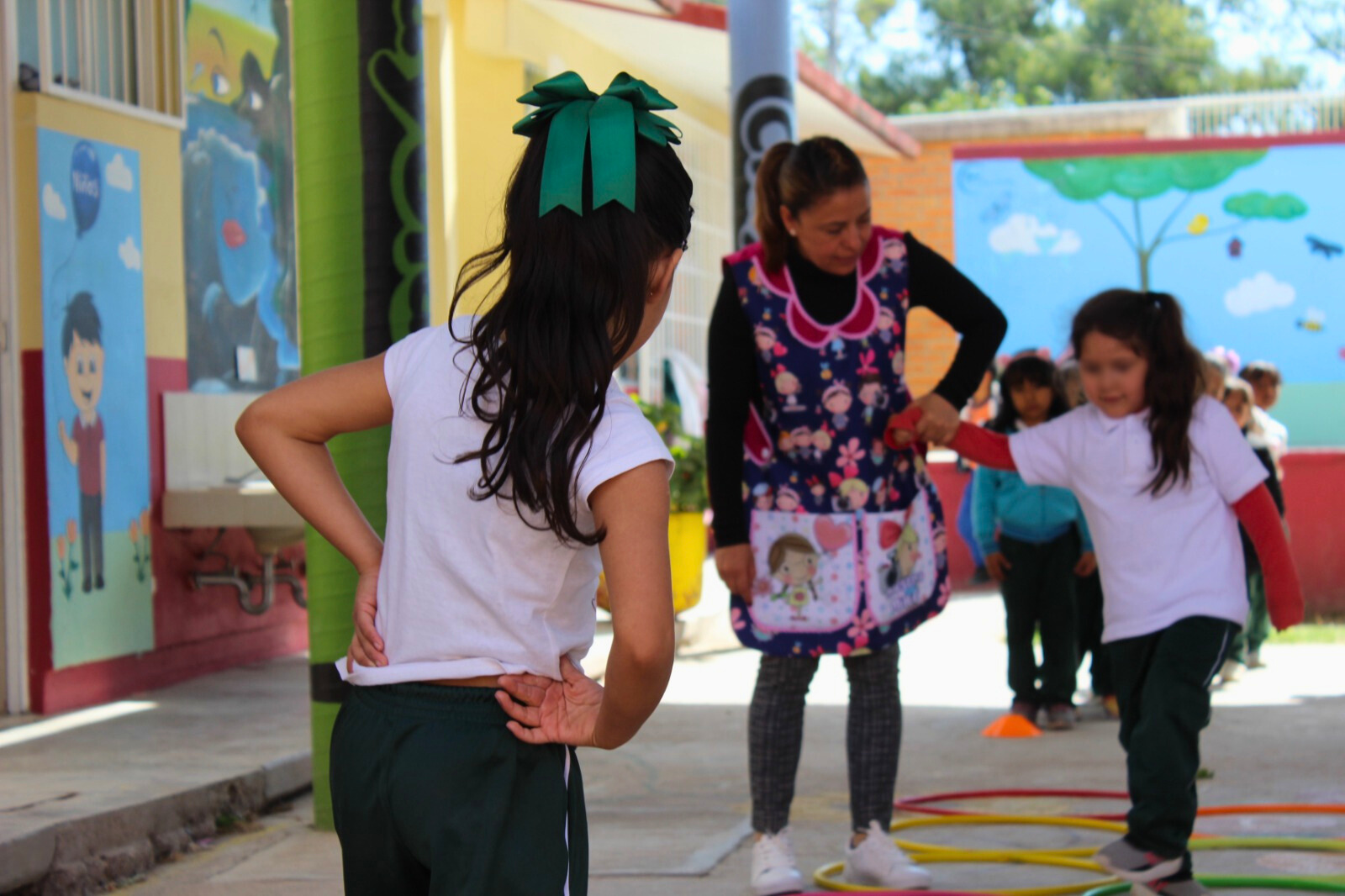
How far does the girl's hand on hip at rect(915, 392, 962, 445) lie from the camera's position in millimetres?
3881

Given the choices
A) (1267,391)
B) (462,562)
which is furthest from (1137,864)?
(1267,391)

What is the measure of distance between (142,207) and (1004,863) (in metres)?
4.76

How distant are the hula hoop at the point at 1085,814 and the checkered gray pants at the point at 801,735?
63cm

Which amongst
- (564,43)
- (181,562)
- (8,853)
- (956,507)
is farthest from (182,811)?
(956,507)

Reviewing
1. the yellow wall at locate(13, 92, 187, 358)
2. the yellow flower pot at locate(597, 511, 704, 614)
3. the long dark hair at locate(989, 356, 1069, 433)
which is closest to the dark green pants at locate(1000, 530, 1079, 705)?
the long dark hair at locate(989, 356, 1069, 433)

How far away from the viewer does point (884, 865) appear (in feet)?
12.9

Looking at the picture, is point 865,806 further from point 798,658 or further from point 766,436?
point 766,436

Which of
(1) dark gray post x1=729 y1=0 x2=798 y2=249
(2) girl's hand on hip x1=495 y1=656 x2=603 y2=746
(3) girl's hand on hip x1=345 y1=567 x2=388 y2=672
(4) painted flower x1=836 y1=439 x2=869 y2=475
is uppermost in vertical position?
(1) dark gray post x1=729 y1=0 x2=798 y2=249

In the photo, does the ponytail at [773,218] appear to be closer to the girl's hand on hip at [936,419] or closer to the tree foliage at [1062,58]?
the girl's hand on hip at [936,419]

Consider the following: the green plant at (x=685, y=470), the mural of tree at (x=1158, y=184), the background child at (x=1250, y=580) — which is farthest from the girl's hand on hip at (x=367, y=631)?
the mural of tree at (x=1158, y=184)

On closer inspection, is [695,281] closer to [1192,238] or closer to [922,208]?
[922,208]

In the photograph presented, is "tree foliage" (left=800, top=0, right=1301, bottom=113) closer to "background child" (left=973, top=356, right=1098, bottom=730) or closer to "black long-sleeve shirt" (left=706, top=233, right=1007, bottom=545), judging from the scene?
"background child" (left=973, top=356, right=1098, bottom=730)

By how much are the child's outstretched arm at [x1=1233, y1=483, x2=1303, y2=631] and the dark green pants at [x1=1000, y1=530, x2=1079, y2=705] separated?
9.13ft

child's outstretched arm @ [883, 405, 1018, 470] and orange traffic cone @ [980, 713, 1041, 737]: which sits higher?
child's outstretched arm @ [883, 405, 1018, 470]
